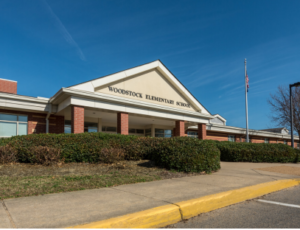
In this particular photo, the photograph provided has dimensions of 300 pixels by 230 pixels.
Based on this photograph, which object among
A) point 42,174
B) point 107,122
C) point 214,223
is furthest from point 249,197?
point 107,122

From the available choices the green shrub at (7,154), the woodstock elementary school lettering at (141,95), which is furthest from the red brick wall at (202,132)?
the green shrub at (7,154)

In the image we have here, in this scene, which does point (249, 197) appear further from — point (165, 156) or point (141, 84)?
point (141, 84)

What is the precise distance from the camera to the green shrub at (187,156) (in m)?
8.56

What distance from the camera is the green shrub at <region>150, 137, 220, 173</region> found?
8.56 metres

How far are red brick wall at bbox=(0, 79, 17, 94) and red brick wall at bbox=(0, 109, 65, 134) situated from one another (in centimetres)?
550

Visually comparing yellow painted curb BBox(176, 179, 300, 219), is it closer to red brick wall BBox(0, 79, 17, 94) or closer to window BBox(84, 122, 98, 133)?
window BBox(84, 122, 98, 133)

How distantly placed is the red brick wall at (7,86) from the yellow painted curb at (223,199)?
18.6 meters

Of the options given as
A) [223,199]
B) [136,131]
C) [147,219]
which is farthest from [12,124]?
[223,199]

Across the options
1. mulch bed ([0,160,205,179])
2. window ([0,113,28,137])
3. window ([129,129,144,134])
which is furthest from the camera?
window ([129,129,144,134])

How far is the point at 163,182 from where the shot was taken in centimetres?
678

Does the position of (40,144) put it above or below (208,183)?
above

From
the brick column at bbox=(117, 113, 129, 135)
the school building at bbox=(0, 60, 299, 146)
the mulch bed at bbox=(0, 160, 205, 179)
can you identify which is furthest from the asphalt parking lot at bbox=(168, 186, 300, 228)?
the brick column at bbox=(117, 113, 129, 135)

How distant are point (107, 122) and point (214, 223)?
1763cm

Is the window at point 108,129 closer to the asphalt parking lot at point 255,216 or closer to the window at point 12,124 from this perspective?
Result: the window at point 12,124
